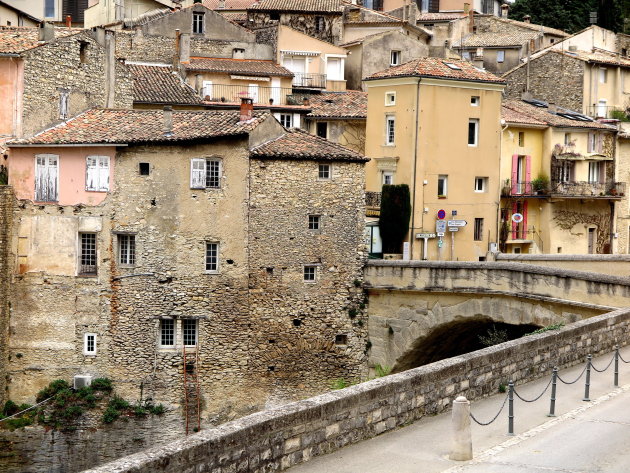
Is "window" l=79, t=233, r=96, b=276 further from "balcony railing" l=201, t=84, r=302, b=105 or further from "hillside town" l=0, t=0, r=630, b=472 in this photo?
"balcony railing" l=201, t=84, r=302, b=105

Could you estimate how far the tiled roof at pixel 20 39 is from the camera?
39844 mm

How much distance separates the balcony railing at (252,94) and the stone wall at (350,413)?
38623 mm

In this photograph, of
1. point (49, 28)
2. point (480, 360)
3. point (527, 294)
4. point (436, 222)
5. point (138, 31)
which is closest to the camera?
point (480, 360)

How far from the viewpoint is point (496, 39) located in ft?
250

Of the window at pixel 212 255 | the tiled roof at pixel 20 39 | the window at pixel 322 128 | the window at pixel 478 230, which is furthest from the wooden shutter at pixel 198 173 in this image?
the window at pixel 322 128

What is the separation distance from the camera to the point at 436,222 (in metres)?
49.3

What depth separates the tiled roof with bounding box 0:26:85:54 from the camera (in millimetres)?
39844

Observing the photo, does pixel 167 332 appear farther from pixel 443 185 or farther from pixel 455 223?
pixel 443 185

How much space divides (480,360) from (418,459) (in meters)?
3.58

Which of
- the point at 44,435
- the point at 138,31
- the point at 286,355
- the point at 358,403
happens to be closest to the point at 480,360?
the point at 358,403

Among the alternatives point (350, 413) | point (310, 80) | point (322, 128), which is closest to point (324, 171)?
point (322, 128)

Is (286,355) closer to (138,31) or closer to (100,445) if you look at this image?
(100,445)

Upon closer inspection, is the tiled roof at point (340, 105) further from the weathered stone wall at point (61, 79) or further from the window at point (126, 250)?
the window at point (126, 250)

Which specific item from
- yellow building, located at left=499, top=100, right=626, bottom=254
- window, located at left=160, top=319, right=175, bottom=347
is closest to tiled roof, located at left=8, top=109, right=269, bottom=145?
window, located at left=160, top=319, right=175, bottom=347
